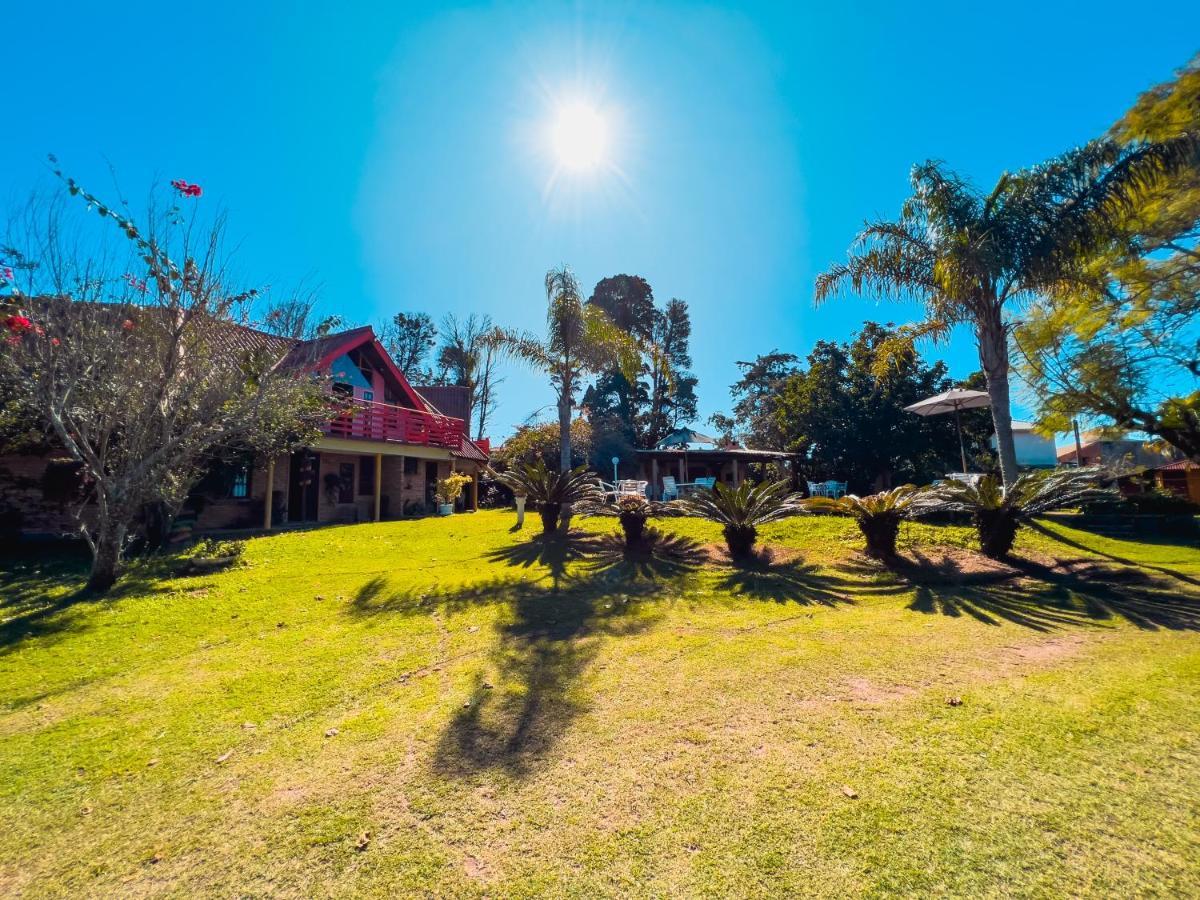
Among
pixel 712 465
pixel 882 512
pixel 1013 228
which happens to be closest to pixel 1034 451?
pixel 712 465

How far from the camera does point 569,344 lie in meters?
13.4

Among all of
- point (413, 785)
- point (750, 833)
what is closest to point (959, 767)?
point (750, 833)

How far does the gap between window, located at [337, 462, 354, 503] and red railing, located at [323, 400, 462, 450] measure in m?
1.95

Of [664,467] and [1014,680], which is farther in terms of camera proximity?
[664,467]

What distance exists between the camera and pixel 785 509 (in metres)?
8.77

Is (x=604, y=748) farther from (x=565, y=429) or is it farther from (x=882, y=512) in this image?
(x=565, y=429)

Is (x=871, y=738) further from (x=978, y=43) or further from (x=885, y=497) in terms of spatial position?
(x=978, y=43)

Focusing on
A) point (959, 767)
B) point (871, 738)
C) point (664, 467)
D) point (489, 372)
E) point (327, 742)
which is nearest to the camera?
point (959, 767)

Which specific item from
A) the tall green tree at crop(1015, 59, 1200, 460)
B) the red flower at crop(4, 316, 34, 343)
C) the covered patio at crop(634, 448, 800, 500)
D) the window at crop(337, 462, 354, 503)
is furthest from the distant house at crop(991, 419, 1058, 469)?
the red flower at crop(4, 316, 34, 343)

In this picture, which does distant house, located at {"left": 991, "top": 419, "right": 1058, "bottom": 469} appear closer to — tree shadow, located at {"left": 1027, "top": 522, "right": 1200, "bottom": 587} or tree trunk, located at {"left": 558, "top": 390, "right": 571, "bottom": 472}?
tree shadow, located at {"left": 1027, "top": 522, "right": 1200, "bottom": 587}

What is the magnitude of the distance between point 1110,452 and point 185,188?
36.4 m

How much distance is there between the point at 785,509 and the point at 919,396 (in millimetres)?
17048

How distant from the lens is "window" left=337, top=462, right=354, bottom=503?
17000 millimetres

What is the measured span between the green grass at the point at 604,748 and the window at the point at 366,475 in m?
11.5
